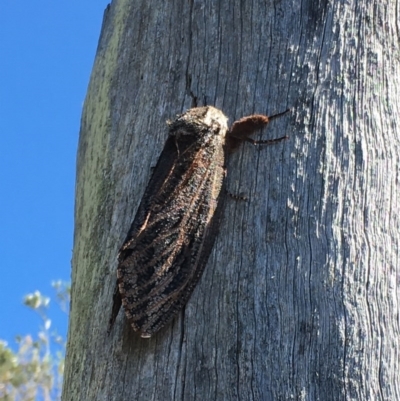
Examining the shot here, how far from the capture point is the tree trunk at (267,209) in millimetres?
2447

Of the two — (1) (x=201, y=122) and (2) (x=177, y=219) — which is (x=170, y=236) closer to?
(2) (x=177, y=219)

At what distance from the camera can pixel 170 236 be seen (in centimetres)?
276

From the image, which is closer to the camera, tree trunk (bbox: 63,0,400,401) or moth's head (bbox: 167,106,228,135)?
tree trunk (bbox: 63,0,400,401)

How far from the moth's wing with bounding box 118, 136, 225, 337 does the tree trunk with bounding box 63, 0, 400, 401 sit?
0.06m

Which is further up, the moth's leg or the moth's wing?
the moth's leg

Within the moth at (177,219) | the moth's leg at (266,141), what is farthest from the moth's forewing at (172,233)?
the moth's leg at (266,141)

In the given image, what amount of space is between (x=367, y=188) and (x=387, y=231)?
187mm

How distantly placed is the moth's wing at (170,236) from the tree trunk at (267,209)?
0.06 meters

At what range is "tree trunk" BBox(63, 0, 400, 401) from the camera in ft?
8.03

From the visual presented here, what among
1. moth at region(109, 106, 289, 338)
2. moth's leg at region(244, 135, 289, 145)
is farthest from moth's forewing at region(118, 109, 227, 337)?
moth's leg at region(244, 135, 289, 145)

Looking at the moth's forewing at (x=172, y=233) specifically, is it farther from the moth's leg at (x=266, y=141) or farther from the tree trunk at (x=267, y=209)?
the moth's leg at (x=266, y=141)

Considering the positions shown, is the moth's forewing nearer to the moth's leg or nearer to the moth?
the moth

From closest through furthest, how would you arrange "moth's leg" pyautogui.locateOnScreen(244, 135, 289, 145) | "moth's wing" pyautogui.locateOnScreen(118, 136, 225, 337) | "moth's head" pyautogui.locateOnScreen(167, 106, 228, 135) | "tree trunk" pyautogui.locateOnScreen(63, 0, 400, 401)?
1. "tree trunk" pyautogui.locateOnScreen(63, 0, 400, 401)
2. "moth's wing" pyautogui.locateOnScreen(118, 136, 225, 337)
3. "moth's leg" pyautogui.locateOnScreen(244, 135, 289, 145)
4. "moth's head" pyautogui.locateOnScreen(167, 106, 228, 135)

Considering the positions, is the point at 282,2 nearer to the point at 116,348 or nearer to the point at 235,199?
the point at 235,199
